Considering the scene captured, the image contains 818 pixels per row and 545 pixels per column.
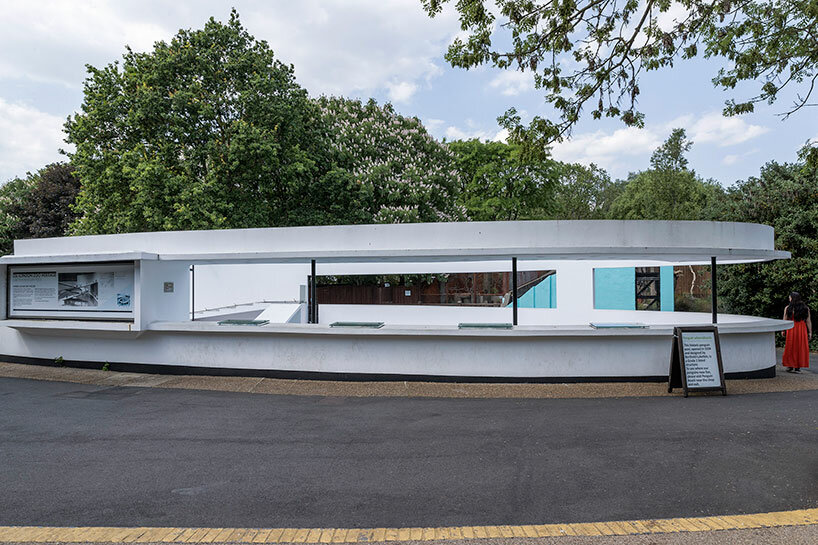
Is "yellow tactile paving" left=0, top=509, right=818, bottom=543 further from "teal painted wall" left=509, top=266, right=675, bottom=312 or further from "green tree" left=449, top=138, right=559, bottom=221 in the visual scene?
"green tree" left=449, top=138, right=559, bottom=221

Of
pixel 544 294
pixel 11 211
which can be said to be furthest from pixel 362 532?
pixel 11 211

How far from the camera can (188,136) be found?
1673cm

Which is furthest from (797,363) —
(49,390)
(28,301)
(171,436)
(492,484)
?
(28,301)

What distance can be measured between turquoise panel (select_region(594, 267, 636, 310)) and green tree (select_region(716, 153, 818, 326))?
3948 mm

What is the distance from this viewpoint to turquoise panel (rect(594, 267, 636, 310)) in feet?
49.8

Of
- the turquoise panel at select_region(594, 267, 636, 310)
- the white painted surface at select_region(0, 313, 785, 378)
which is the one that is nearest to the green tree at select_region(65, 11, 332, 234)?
the white painted surface at select_region(0, 313, 785, 378)

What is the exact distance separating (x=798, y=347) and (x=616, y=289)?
6112mm

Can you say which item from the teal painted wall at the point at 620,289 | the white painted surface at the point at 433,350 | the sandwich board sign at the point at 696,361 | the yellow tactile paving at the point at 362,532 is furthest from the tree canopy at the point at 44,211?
the sandwich board sign at the point at 696,361

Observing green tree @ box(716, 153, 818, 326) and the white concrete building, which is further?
green tree @ box(716, 153, 818, 326)

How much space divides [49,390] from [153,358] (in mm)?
1628

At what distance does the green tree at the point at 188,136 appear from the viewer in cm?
1594

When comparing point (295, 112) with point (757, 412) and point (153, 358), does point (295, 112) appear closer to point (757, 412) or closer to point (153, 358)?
point (153, 358)

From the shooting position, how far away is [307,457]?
4.68 m

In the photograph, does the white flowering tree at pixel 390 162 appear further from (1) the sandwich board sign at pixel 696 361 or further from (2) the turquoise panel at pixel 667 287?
(1) the sandwich board sign at pixel 696 361
